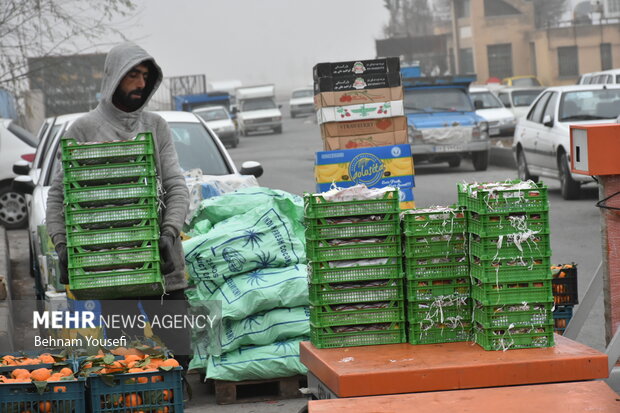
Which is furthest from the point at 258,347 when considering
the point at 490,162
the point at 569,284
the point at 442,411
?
the point at 490,162

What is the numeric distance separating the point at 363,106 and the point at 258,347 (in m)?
5.05

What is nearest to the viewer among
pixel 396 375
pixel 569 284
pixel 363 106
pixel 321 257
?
pixel 396 375

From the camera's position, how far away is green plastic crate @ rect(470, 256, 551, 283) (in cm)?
498

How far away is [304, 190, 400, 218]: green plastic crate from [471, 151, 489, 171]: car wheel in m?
18.7

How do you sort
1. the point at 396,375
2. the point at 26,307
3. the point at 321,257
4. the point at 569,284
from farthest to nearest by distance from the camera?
the point at 26,307
the point at 569,284
the point at 321,257
the point at 396,375

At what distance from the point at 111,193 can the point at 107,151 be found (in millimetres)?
219

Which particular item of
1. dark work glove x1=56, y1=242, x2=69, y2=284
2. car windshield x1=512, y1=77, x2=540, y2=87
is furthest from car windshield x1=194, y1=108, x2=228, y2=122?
dark work glove x1=56, y1=242, x2=69, y2=284

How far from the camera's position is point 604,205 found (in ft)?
18.2

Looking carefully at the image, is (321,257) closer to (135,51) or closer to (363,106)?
(135,51)

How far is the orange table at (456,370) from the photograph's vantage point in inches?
183

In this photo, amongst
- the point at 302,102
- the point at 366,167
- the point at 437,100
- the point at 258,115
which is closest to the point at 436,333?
the point at 366,167

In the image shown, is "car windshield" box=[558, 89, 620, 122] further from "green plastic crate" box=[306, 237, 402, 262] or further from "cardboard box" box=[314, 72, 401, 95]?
"green plastic crate" box=[306, 237, 402, 262]

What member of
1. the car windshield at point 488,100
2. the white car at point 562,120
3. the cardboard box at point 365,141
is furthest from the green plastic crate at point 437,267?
the car windshield at point 488,100

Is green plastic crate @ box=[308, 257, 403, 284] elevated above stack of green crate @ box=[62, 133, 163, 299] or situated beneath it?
situated beneath
